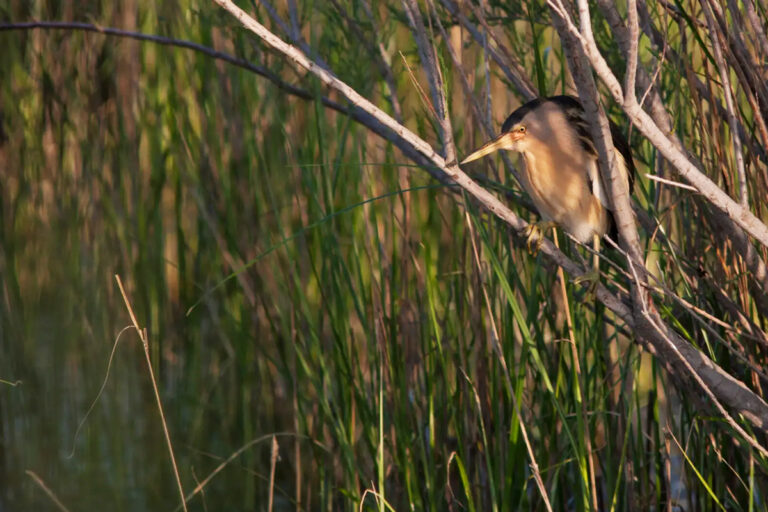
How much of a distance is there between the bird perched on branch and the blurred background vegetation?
0.08 meters

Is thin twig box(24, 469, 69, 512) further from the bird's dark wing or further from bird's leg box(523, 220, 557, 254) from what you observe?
the bird's dark wing

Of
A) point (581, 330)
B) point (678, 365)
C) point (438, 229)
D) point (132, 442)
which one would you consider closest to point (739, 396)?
point (678, 365)

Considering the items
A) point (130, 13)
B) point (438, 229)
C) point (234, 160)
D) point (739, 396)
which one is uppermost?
point (130, 13)

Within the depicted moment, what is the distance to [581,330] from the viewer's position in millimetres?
1730

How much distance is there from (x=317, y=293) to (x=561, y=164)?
1116 mm

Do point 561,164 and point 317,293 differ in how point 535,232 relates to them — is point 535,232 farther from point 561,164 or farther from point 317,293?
point 317,293

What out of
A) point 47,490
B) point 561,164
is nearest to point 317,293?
point 47,490

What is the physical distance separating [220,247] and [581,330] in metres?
1.25

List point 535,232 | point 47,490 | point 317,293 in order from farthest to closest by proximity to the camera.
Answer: point 317,293 → point 47,490 → point 535,232

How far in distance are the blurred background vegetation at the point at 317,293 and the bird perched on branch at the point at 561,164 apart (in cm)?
8

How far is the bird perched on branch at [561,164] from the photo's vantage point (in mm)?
1624

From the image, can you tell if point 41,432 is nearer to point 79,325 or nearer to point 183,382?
point 183,382

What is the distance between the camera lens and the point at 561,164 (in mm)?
1687

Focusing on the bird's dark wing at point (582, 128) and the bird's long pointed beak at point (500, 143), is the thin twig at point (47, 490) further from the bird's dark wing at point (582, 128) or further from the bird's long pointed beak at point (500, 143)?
the bird's dark wing at point (582, 128)
